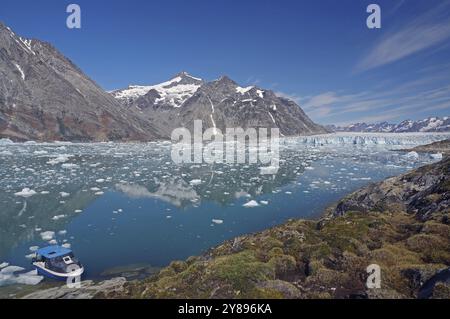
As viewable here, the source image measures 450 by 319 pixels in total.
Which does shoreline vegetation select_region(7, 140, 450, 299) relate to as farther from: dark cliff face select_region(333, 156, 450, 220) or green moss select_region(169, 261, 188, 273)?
dark cliff face select_region(333, 156, 450, 220)

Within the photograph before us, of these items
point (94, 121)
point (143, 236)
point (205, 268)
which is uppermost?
point (94, 121)

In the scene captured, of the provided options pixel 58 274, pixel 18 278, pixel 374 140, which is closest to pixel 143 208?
pixel 58 274

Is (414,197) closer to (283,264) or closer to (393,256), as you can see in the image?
(393,256)

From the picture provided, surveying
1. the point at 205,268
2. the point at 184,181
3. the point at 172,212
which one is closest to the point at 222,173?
the point at 184,181

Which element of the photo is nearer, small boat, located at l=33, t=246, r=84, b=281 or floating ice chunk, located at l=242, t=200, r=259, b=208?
small boat, located at l=33, t=246, r=84, b=281

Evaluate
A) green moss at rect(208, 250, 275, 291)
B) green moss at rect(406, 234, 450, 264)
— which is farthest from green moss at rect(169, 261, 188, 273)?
green moss at rect(406, 234, 450, 264)

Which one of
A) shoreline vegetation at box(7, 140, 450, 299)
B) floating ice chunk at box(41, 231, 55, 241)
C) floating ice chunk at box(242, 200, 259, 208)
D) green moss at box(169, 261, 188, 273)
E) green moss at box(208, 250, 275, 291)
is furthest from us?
floating ice chunk at box(242, 200, 259, 208)
